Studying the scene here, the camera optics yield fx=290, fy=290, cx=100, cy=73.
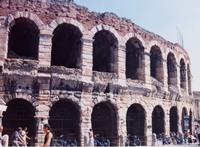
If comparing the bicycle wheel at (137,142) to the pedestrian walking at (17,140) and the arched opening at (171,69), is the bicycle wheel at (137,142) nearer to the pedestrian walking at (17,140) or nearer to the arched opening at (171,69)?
the arched opening at (171,69)

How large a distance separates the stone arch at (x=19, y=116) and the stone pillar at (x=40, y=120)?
29 cm

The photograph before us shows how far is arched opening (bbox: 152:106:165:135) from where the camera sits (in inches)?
774

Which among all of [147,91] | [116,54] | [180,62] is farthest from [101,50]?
[180,62]

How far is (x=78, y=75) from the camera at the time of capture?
15172 millimetres

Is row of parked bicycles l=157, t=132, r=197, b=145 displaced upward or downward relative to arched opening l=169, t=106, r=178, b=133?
downward

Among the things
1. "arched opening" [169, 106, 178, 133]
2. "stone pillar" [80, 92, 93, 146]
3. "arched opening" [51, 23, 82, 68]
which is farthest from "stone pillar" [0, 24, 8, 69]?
"arched opening" [169, 106, 178, 133]

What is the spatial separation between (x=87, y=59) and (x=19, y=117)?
180 inches


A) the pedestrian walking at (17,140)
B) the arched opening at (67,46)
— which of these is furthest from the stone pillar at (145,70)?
the pedestrian walking at (17,140)

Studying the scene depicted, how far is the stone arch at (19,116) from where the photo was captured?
46.0 ft

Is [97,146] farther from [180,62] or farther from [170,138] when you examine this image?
[180,62]

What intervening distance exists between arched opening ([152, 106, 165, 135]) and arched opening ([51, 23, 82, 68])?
22.8 ft

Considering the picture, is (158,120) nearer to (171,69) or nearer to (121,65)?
(171,69)

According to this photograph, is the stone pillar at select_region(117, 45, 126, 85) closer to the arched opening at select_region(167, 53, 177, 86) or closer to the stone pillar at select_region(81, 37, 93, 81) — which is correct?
the stone pillar at select_region(81, 37, 93, 81)

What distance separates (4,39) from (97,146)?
7.16m
